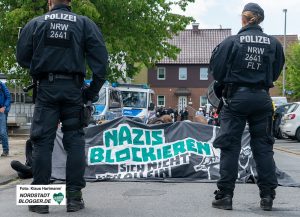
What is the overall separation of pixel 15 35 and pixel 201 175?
13.6 m

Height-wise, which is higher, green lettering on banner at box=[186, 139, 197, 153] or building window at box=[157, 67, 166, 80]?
building window at box=[157, 67, 166, 80]

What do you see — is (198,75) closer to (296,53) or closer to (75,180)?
(296,53)

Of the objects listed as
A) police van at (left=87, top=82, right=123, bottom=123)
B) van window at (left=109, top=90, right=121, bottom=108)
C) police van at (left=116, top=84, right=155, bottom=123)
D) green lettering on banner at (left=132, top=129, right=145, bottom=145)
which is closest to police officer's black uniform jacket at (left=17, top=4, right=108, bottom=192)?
green lettering on banner at (left=132, top=129, right=145, bottom=145)

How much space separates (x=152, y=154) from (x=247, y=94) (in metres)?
3.00

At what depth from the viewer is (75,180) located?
5641 millimetres

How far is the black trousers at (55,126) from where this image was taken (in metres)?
5.55

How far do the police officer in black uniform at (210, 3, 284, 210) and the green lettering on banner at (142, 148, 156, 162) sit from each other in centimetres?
266

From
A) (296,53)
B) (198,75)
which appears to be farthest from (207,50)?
(296,53)

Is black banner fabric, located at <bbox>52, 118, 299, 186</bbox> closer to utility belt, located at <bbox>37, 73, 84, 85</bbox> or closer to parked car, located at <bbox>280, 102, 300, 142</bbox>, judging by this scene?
utility belt, located at <bbox>37, 73, 84, 85</bbox>

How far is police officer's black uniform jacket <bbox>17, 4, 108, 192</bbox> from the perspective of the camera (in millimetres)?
5520

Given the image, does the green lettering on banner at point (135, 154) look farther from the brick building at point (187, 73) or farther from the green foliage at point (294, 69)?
the brick building at point (187, 73)

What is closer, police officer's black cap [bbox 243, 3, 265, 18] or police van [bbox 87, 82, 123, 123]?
police officer's black cap [bbox 243, 3, 265, 18]

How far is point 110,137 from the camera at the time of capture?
342 inches

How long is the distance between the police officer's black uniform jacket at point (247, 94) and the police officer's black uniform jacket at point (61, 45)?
1.21 meters
